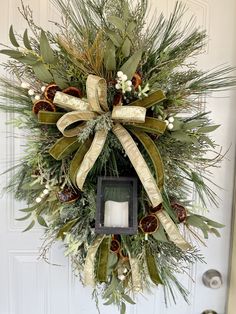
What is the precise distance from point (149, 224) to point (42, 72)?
42 centimetres

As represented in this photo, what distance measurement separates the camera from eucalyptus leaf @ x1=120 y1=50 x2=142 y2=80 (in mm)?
661

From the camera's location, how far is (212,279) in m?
1.11

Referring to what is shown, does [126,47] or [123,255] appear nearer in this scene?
[126,47]

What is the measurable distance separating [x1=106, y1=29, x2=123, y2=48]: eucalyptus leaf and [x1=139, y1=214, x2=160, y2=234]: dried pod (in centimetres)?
39

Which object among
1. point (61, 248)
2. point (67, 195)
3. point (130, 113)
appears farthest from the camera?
point (61, 248)

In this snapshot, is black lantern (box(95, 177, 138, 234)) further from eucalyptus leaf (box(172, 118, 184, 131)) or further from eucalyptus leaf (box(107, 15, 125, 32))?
eucalyptus leaf (box(107, 15, 125, 32))

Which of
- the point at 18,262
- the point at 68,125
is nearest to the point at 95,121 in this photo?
the point at 68,125

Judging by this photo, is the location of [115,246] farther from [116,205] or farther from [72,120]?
[72,120]

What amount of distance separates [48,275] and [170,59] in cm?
83

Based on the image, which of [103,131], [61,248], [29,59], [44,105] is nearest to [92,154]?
[103,131]

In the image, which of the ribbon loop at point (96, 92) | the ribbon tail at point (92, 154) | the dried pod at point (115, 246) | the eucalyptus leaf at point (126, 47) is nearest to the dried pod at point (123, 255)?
the dried pod at point (115, 246)

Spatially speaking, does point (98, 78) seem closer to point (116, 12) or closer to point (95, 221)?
point (116, 12)

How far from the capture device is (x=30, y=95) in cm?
75

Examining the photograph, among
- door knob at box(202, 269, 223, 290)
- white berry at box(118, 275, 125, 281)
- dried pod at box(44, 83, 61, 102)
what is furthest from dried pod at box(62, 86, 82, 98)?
door knob at box(202, 269, 223, 290)
